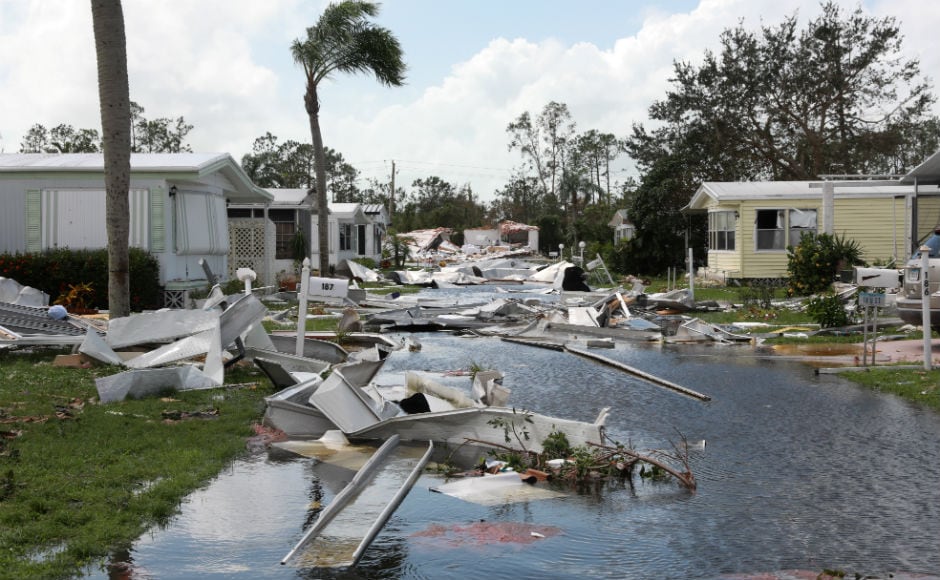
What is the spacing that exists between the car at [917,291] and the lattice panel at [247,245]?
67.6ft

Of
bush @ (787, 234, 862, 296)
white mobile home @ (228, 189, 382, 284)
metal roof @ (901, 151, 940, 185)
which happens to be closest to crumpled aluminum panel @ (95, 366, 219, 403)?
metal roof @ (901, 151, 940, 185)

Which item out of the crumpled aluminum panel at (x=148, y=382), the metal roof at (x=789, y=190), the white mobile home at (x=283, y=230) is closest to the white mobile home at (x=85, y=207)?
the white mobile home at (x=283, y=230)

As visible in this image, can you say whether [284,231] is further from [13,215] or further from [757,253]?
[757,253]

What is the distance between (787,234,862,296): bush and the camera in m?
25.5

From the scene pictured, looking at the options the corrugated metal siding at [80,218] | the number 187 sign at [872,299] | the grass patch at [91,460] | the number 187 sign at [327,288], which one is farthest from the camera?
the number 187 sign at [327,288]

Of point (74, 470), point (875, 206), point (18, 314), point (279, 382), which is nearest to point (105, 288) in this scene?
point (18, 314)

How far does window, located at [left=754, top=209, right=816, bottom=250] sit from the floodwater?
74.0ft

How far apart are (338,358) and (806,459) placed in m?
7.26

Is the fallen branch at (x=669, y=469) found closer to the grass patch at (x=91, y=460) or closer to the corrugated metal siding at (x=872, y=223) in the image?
the grass patch at (x=91, y=460)

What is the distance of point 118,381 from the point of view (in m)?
10.4

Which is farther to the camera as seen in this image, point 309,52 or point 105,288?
point 309,52

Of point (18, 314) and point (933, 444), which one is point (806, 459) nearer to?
point (933, 444)

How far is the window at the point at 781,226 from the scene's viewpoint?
32.0 m

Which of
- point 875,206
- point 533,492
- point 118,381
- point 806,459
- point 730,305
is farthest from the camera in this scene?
point 875,206
